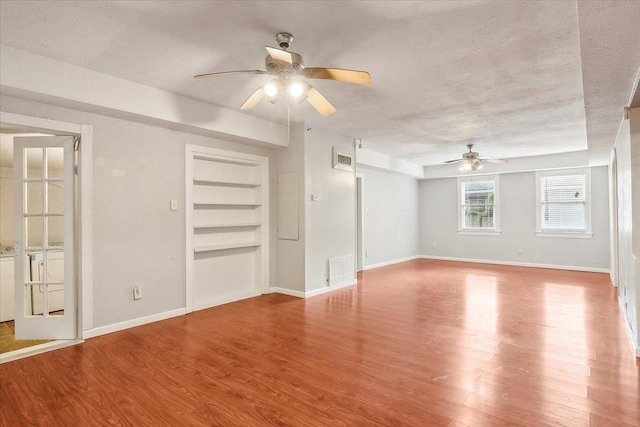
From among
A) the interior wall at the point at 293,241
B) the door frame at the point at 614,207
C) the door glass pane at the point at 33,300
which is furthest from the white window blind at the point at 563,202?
the door glass pane at the point at 33,300

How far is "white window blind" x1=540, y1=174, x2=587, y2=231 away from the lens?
293 inches

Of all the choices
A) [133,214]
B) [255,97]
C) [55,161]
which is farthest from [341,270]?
[55,161]

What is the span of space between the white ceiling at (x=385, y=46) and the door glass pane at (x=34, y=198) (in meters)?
1.26

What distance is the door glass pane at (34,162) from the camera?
3.36 metres

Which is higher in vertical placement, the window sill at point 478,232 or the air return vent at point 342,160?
the air return vent at point 342,160

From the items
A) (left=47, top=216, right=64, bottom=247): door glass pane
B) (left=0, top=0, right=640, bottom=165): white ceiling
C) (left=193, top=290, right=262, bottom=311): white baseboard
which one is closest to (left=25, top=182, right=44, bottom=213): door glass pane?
(left=47, top=216, right=64, bottom=247): door glass pane

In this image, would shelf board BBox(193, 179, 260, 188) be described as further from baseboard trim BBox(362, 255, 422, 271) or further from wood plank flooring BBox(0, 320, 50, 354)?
baseboard trim BBox(362, 255, 422, 271)

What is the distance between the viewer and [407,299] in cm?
503

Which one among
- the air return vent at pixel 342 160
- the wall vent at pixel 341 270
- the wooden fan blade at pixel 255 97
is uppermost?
the wooden fan blade at pixel 255 97

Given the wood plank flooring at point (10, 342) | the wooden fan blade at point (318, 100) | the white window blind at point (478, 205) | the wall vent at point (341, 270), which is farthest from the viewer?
the white window blind at point (478, 205)

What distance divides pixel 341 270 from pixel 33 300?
4.00 metres

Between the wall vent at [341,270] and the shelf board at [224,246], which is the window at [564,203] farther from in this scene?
the shelf board at [224,246]

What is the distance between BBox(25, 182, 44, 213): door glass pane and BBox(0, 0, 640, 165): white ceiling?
1.26 meters

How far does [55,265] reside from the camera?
345 centimetres
